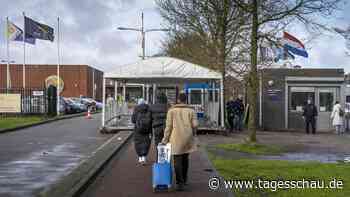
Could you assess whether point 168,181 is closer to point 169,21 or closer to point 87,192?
point 87,192

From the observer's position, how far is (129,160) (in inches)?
652

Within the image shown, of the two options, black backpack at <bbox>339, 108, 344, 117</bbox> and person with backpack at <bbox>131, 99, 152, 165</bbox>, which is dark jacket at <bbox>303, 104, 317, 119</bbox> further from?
person with backpack at <bbox>131, 99, 152, 165</bbox>

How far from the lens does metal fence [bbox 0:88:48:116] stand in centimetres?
4284

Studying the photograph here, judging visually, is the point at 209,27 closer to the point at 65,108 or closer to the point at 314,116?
the point at 314,116

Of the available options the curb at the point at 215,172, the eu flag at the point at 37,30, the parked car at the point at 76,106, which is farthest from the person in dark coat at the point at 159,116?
the parked car at the point at 76,106

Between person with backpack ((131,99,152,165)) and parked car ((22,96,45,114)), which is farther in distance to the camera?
parked car ((22,96,45,114))

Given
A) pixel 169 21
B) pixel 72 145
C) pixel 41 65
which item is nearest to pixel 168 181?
pixel 72 145

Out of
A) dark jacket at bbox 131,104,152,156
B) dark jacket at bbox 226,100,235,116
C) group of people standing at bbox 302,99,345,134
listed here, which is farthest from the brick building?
dark jacket at bbox 131,104,152,156

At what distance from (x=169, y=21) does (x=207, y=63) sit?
11.0ft

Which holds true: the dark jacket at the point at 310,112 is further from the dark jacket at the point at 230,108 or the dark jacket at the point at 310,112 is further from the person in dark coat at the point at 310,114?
the dark jacket at the point at 230,108

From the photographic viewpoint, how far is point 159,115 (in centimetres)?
1466

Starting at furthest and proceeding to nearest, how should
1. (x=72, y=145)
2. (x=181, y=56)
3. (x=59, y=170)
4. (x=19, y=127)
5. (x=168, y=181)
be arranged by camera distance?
1. (x=181, y=56)
2. (x=19, y=127)
3. (x=72, y=145)
4. (x=59, y=170)
5. (x=168, y=181)

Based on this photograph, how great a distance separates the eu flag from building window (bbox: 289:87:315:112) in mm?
20284

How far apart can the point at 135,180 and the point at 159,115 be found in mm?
2385
